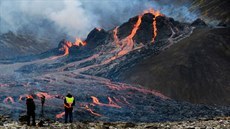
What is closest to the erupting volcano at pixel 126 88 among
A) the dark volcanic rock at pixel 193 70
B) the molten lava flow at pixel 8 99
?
the molten lava flow at pixel 8 99

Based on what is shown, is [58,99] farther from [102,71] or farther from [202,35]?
[202,35]

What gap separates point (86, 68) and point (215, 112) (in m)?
105

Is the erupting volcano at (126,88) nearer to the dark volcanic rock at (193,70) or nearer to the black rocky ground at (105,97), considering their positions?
the black rocky ground at (105,97)

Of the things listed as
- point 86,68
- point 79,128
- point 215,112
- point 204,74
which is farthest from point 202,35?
point 79,128

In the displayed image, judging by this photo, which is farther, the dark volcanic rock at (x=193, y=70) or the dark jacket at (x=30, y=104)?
the dark volcanic rock at (x=193, y=70)

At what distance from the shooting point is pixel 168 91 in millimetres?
133875

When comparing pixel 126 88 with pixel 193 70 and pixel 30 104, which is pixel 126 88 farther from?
pixel 30 104

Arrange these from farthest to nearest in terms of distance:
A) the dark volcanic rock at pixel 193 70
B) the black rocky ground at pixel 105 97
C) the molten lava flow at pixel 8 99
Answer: the dark volcanic rock at pixel 193 70, the molten lava flow at pixel 8 99, the black rocky ground at pixel 105 97

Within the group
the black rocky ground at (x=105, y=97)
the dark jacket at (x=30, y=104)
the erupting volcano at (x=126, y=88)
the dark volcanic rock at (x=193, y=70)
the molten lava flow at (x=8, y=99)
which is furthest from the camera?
the dark volcanic rock at (x=193, y=70)

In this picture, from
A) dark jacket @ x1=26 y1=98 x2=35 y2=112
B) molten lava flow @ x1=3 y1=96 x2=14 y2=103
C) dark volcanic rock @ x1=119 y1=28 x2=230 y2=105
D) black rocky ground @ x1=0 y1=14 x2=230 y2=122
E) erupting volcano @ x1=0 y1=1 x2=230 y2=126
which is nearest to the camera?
dark jacket @ x1=26 y1=98 x2=35 y2=112

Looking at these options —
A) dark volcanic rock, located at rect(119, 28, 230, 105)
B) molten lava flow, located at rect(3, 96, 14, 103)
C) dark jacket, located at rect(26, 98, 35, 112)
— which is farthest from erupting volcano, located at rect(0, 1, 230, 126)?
dark jacket, located at rect(26, 98, 35, 112)

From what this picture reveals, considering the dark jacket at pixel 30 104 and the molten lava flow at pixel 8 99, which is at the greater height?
the molten lava flow at pixel 8 99

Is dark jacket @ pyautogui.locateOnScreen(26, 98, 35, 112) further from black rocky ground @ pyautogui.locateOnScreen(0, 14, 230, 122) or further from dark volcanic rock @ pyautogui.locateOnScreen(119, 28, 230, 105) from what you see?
dark volcanic rock @ pyautogui.locateOnScreen(119, 28, 230, 105)

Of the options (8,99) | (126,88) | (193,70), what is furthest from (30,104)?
(193,70)
